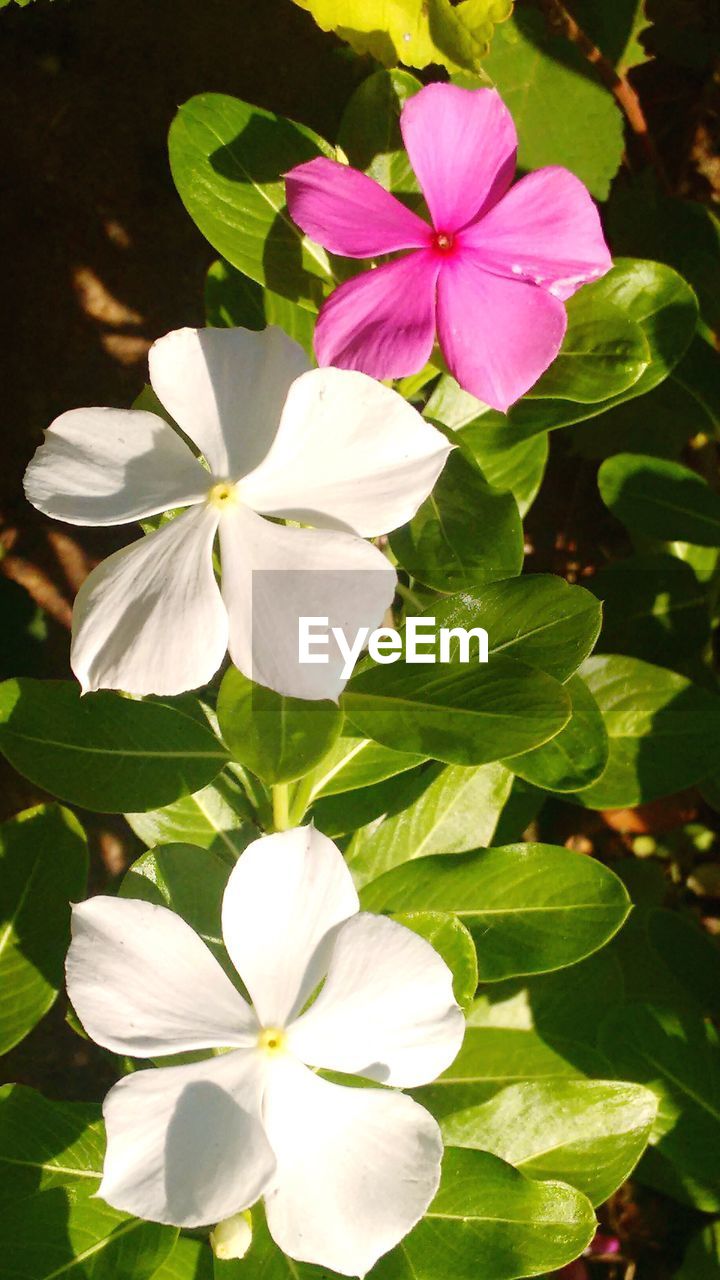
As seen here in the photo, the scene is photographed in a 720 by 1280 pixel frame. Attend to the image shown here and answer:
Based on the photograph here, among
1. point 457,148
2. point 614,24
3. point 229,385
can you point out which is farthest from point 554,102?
point 229,385

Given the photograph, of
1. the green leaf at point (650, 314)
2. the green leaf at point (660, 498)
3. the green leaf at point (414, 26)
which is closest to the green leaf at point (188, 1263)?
the green leaf at point (650, 314)

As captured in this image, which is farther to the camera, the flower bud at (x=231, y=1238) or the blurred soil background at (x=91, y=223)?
the blurred soil background at (x=91, y=223)

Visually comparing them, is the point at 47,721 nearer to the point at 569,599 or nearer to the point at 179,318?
the point at 569,599

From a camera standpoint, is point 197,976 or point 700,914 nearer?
point 197,976

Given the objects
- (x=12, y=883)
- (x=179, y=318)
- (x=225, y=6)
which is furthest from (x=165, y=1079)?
(x=225, y=6)

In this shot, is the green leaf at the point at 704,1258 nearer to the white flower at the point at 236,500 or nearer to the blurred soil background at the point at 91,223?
the blurred soil background at the point at 91,223

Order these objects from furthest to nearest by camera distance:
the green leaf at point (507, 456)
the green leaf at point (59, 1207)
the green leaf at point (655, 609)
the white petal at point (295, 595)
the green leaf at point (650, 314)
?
1. the green leaf at point (655, 609)
2. the green leaf at point (507, 456)
3. the green leaf at point (650, 314)
4. the green leaf at point (59, 1207)
5. the white petal at point (295, 595)

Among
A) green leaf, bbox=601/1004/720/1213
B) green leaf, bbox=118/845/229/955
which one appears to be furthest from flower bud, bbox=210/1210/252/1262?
green leaf, bbox=601/1004/720/1213
